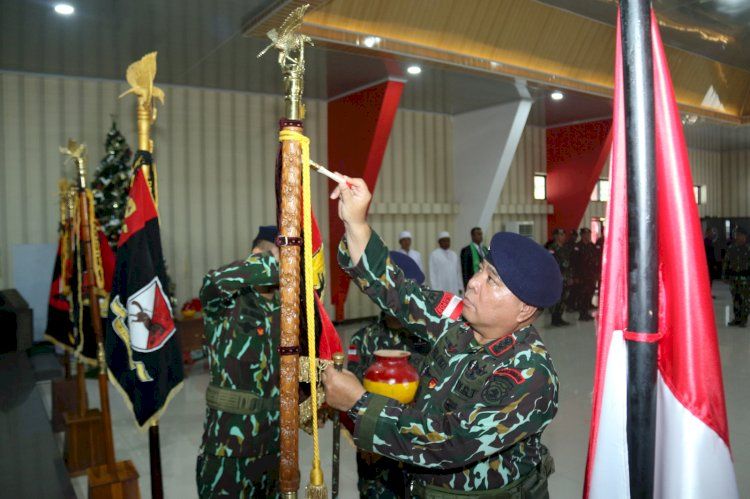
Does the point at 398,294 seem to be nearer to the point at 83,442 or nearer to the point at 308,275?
the point at 308,275

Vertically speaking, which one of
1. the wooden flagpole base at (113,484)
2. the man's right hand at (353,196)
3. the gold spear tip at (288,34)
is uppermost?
the gold spear tip at (288,34)

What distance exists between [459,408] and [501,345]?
227 mm

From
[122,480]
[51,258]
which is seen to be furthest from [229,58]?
[122,480]

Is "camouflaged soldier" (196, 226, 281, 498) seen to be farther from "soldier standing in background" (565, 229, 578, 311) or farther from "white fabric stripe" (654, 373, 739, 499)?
"soldier standing in background" (565, 229, 578, 311)

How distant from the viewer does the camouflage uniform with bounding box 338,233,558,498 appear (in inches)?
49.8

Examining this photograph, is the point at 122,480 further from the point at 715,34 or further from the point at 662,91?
the point at 715,34

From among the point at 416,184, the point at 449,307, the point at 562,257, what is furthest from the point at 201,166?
the point at 449,307

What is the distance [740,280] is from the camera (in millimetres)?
8227

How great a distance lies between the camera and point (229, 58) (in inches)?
240

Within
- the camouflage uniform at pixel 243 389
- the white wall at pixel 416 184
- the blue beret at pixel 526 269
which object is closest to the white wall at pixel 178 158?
the white wall at pixel 416 184

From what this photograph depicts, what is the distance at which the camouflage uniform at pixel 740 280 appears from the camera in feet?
26.8

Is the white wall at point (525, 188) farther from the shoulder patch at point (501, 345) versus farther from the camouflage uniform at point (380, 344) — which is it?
the shoulder patch at point (501, 345)

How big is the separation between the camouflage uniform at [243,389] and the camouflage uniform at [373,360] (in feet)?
1.13

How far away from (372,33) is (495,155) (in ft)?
13.2
